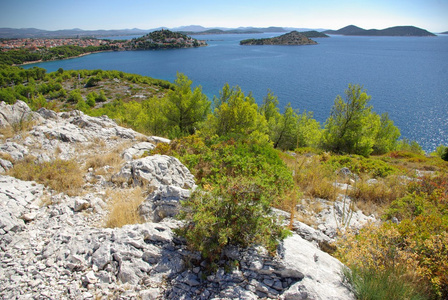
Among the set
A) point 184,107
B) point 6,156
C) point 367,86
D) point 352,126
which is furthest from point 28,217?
point 367,86

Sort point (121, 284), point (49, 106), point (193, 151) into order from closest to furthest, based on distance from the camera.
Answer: point (121, 284), point (193, 151), point (49, 106)

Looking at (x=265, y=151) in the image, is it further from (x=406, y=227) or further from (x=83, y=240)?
(x=83, y=240)

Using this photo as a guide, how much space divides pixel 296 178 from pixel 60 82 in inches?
4734

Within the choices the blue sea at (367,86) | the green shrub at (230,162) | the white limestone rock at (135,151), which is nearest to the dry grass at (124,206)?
the green shrub at (230,162)

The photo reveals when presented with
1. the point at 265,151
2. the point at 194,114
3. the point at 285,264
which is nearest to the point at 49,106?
the point at 194,114

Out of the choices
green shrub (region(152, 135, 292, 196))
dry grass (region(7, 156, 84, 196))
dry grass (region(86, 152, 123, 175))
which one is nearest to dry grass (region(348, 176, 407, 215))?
green shrub (region(152, 135, 292, 196))

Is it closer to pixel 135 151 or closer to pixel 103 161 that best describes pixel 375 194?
pixel 135 151

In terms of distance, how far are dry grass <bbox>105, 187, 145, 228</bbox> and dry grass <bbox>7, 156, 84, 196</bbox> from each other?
118 centimetres

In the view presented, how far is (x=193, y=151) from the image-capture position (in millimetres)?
11453

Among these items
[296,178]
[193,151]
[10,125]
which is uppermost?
[10,125]

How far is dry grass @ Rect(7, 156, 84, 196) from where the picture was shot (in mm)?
7441

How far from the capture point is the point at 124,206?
6.54m

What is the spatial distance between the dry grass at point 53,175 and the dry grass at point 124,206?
1.18 meters

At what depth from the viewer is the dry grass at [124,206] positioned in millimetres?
6055
